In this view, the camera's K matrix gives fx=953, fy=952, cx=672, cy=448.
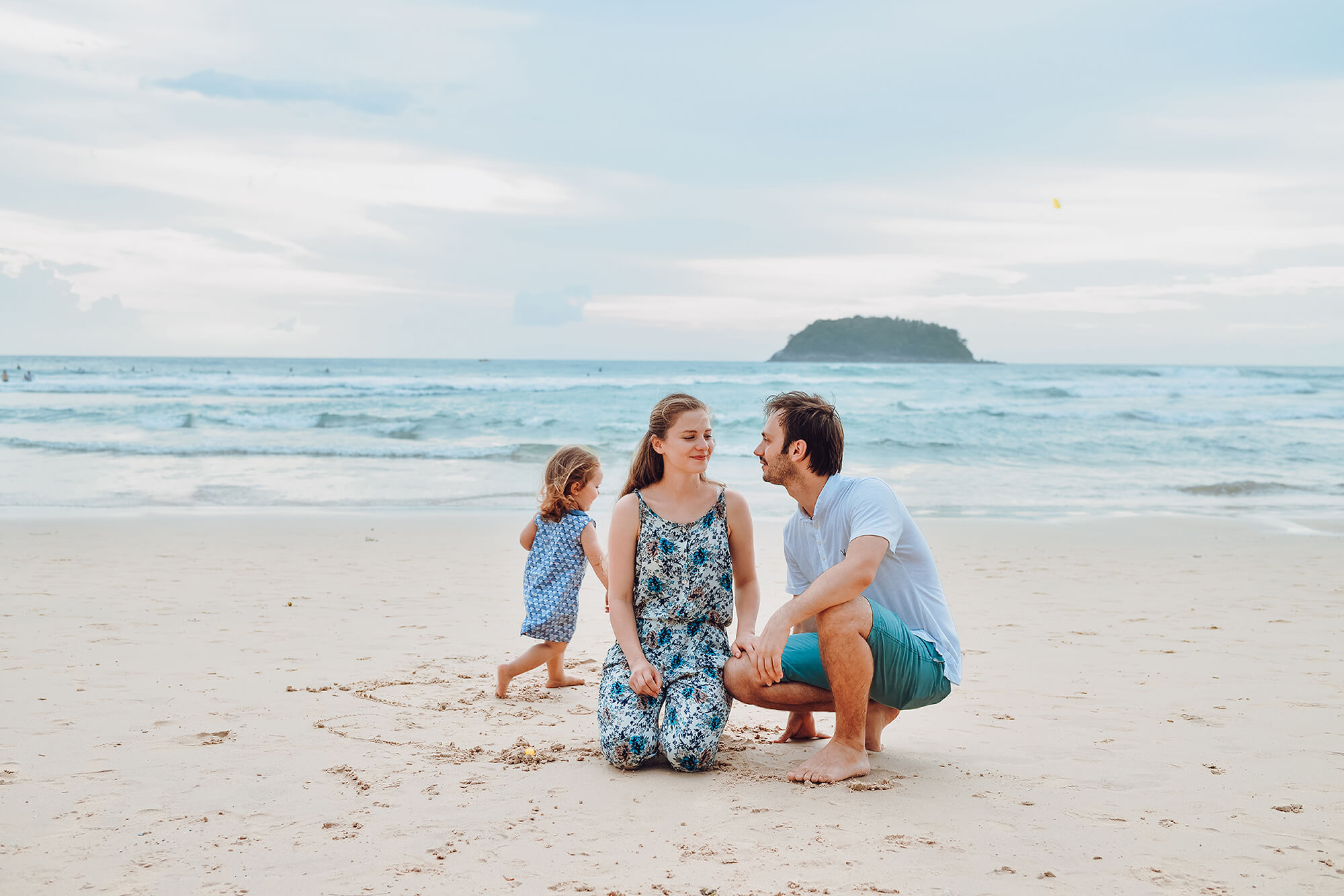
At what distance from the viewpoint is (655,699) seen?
350cm

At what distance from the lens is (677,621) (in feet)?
11.9

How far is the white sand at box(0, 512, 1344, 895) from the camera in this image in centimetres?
263

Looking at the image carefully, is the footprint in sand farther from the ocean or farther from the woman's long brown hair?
the ocean

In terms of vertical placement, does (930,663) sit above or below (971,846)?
above

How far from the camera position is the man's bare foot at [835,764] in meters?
3.25

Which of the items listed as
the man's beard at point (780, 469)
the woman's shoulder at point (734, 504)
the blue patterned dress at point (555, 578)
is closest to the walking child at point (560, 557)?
the blue patterned dress at point (555, 578)

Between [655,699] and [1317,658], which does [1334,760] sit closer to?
[1317,658]

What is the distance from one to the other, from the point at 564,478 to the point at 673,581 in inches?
47.9

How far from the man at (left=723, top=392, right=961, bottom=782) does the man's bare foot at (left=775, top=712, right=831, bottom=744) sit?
20 centimetres

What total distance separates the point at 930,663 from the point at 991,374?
51794 millimetres

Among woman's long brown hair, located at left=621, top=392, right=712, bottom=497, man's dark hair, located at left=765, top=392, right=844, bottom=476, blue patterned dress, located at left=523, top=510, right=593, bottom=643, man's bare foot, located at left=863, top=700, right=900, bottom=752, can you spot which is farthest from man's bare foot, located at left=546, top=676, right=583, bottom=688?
man's dark hair, located at left=765, top=392, right=844, bottom=476

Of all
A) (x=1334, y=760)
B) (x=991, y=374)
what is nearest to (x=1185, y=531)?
(x=1334, y=760)

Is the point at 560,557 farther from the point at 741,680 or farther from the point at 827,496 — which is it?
the point at 827,496

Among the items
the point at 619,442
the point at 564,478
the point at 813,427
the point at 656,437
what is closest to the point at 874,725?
the point at 813,427
